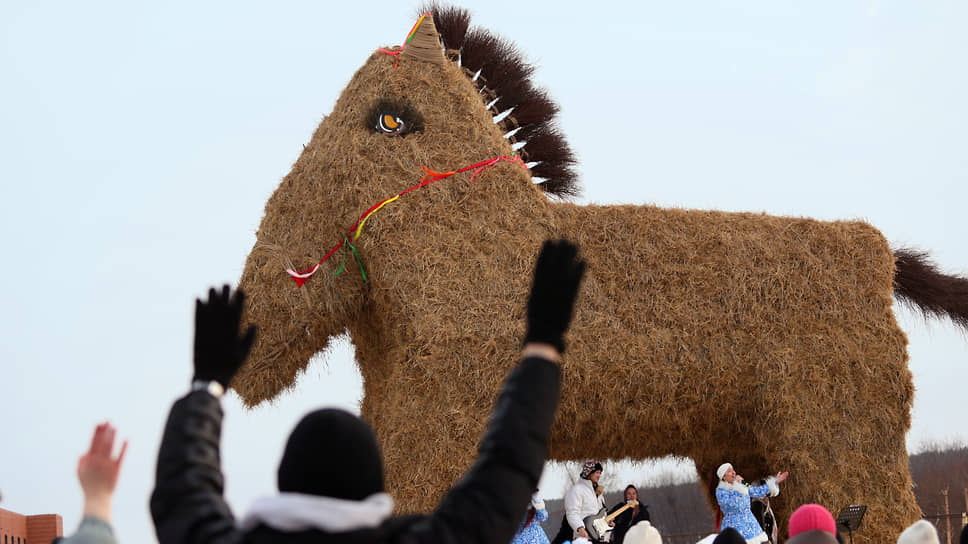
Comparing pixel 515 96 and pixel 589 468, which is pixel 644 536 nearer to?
pixel 589 468

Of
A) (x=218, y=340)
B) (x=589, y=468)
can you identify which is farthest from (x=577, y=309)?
(x=218, y=340)

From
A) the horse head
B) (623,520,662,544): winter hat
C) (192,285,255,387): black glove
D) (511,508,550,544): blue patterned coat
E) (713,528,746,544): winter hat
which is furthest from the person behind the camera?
(511,508,550,544): blue patterned coat

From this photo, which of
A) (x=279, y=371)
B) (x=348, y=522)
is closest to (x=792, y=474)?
(x=279, y=371)

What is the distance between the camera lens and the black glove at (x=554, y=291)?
4.84 feet

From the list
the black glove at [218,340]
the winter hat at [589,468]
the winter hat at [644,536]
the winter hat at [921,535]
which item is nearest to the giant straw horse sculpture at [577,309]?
the winter hat at [589,468]

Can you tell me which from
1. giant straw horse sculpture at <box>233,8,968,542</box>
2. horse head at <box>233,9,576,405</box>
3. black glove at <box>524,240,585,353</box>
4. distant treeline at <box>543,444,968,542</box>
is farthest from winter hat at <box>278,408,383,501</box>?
distant treeline at <box>543,444,968,542</box>

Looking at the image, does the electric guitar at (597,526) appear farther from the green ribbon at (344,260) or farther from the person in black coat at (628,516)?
the green ribbon at (344,260)

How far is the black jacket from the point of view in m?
1.36

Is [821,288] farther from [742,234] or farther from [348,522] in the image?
[348,522]

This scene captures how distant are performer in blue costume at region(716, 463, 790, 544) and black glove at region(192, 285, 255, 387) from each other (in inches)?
223

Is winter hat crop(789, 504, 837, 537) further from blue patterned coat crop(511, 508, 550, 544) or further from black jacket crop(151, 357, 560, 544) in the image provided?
blue patterned coat crop(511, 508, 550, 544)

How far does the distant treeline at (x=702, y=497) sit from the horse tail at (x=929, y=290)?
64.9 feet

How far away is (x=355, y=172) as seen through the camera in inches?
265

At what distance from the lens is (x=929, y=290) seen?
828cm
